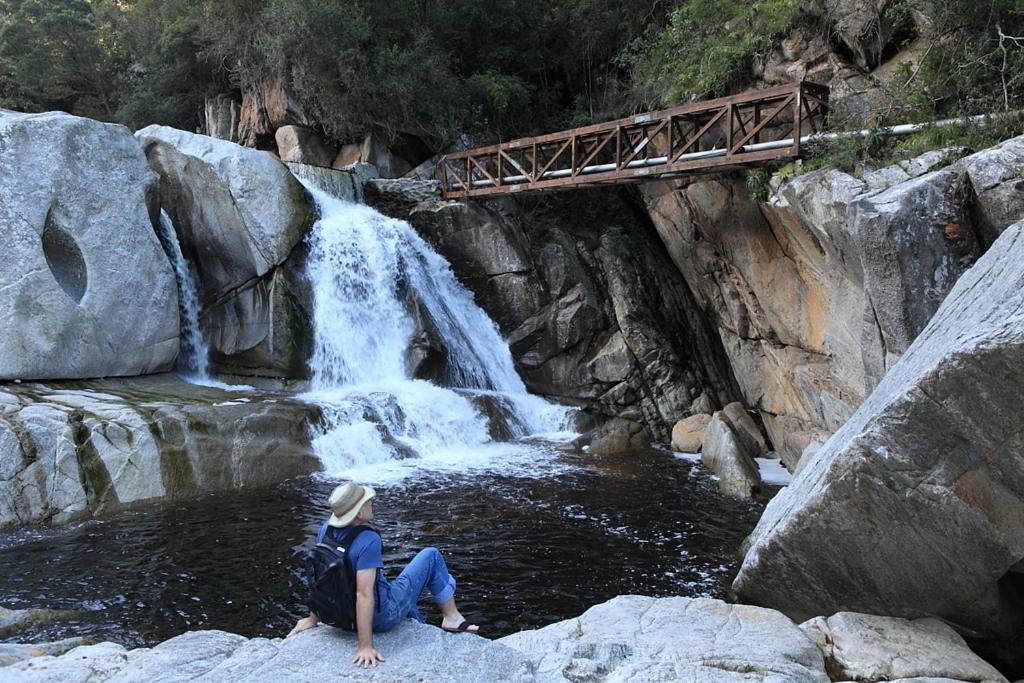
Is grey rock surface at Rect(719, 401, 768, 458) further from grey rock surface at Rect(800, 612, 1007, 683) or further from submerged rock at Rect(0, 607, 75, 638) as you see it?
submerged rock at Rect(0, 607, 75, 638)

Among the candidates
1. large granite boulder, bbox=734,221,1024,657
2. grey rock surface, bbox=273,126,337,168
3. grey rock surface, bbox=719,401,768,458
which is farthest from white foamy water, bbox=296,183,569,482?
large granite boulder, bbox=734,221,1024,657

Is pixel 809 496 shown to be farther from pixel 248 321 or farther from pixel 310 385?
pixel 248 321

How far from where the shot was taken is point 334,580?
4262 millimetres

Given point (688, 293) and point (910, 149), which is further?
point (688, 293)

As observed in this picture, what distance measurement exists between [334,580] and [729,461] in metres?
8.80

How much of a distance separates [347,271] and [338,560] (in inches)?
459

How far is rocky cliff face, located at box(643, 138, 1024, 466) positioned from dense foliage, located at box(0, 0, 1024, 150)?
1798 millimetres

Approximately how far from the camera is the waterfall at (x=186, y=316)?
15.0 m

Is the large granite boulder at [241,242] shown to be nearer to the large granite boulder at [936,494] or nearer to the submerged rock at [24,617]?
the submerged rock at [24,617]

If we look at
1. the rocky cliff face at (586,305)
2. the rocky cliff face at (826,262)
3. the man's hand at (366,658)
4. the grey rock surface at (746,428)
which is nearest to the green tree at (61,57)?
the rocky cliff face at (586,305)

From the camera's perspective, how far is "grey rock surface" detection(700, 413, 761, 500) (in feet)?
36.4

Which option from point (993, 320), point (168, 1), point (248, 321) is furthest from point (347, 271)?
point (168, 1)

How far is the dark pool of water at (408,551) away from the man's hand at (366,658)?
8.49ft

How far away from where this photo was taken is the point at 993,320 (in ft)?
14.8
